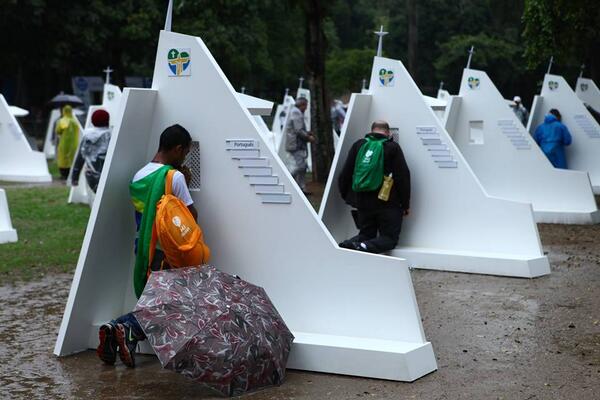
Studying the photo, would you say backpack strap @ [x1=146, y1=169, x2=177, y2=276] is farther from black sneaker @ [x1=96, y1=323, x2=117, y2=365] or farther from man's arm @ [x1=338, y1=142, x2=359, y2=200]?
man's arm @ [x1=338, y1=142, x2=359, y2=200]

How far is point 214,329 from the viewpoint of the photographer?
624 cm

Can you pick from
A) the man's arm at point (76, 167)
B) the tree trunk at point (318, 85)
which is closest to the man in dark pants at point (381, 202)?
the man's arm at point (76, 167)

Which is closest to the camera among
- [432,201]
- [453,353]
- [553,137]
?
[453,353]

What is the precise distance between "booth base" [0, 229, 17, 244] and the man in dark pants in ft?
16.1

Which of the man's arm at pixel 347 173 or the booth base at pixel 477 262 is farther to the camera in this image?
the man's arm at pixel 347 173

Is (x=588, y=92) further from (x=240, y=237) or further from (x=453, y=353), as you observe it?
(x=240, y=237)

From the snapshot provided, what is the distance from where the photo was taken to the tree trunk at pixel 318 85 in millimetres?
20219

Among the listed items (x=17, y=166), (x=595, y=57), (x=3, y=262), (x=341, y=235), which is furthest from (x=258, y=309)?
(x=595, y=57)

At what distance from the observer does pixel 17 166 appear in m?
22.4

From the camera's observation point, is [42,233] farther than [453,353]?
Yes

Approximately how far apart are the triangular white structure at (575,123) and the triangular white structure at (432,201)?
767cm

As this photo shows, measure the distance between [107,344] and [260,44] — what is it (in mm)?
35859

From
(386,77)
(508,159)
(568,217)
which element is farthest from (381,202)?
(568,217)

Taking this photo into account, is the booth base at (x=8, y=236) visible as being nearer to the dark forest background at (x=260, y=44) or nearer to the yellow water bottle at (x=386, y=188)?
the yellow water bottle at (x=386, y=188)
